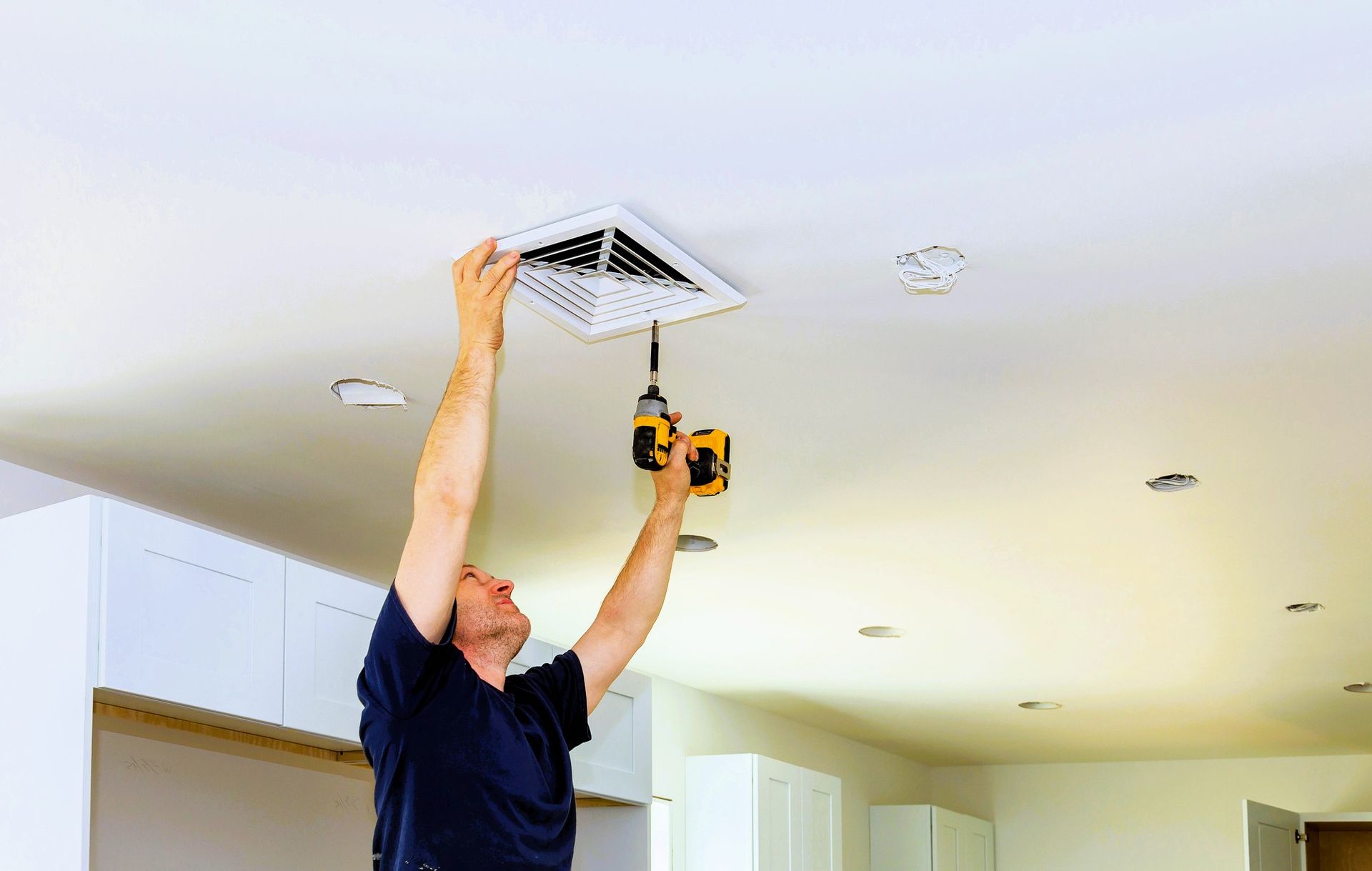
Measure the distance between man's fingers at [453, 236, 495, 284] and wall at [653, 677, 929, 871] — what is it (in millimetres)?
3774

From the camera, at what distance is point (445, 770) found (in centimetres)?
202

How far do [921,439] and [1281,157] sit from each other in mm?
1232

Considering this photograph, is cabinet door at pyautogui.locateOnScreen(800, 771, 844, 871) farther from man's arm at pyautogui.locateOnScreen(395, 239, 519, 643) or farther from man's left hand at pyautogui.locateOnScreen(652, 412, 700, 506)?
man's arm at pyautogui.locateOnScreen(395, 239, 519, 643)

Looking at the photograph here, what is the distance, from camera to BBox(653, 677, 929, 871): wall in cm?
579

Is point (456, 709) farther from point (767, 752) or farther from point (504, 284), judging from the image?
point (767, 752)

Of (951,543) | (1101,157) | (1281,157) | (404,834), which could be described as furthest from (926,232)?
(951,543)

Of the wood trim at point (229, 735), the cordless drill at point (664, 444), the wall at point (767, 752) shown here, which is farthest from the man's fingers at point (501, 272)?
the wall at point (767, 752)

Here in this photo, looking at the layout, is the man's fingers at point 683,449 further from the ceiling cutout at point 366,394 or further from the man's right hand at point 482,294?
the ceiling cutout at point 366,394

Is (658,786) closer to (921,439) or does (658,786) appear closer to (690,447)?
(921,439)

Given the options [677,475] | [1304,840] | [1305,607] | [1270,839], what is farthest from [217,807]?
[1304,840]

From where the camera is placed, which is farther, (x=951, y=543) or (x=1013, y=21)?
(x=951, y=543)

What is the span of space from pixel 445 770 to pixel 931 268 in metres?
1.11

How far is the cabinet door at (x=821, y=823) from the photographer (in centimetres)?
611

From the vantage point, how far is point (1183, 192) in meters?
2.10
